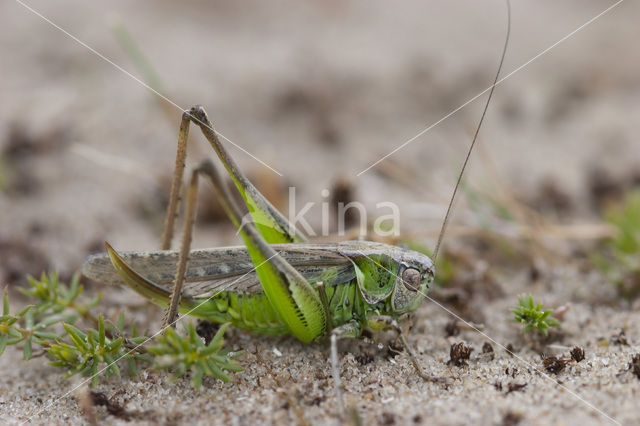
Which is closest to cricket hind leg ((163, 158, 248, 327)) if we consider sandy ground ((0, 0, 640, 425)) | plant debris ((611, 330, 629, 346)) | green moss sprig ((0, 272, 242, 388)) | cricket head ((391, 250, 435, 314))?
green moss sprig ((0, 272, 242, 388))

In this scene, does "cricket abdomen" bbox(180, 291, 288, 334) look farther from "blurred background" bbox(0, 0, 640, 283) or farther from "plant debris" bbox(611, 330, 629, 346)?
"plant debris" bbox(611, 330, 629, 346)

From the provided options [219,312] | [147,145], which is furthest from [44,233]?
[219,312]

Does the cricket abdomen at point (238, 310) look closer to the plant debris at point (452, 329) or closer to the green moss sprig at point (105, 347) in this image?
the green moss sprig at point (105, 347)

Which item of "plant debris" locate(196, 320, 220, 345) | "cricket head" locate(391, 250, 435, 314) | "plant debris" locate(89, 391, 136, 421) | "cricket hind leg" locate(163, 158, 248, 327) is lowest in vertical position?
"plant debris" locate(89, 391, 136, 421)

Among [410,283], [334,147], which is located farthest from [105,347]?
[334,147]

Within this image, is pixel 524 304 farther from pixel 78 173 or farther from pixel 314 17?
pixel 314 17

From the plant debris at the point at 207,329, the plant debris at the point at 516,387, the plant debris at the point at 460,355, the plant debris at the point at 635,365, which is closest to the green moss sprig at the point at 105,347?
the plant debris at the point at 207,329

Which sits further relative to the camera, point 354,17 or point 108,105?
point 354,17

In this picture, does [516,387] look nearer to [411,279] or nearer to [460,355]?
[460,355]
